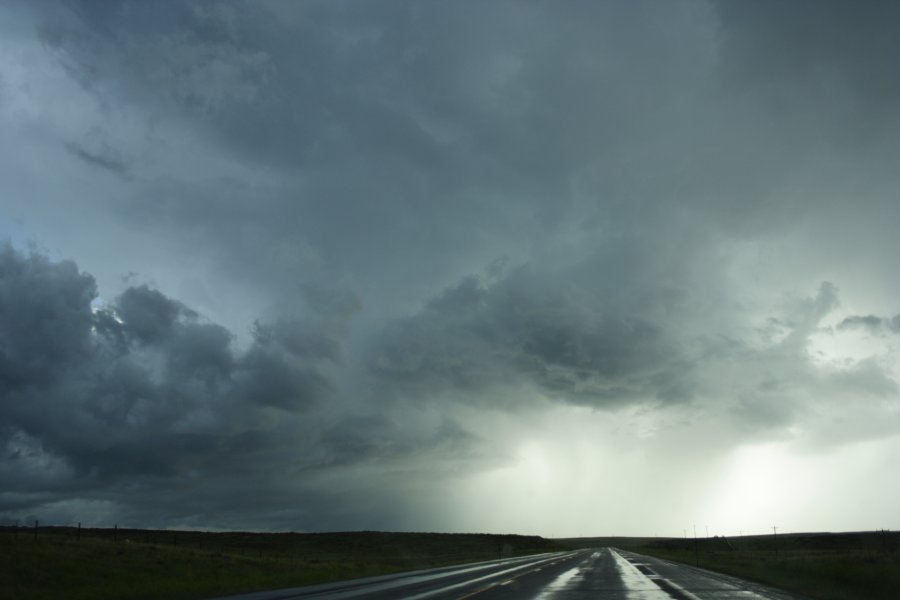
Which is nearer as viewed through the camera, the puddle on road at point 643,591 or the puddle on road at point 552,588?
the puddle on road at point 643,591

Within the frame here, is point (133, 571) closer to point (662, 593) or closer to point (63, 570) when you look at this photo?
point (63, 570)

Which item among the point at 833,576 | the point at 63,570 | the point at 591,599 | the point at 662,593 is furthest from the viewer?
the point at 63,570

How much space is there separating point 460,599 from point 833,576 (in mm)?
19827

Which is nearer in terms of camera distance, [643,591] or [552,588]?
[643,591]

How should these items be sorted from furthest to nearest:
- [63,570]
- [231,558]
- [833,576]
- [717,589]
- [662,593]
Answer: [231,558]
[63,570]
[833,576]
[717,589]
[662,593]

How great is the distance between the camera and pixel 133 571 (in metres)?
38.7

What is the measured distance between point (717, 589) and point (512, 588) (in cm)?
891

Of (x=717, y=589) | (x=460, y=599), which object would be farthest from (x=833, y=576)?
(x=460, y=599)

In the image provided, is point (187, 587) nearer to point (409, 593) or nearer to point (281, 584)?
point (281, 584)

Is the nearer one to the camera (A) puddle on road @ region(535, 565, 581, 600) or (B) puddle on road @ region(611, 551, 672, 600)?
(B) puddle on road @ region(611, 551, 672, 600)

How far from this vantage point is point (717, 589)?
94.6ft

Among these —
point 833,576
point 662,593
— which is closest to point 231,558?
point 662,593

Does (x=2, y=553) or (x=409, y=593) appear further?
(x=2, y=553)

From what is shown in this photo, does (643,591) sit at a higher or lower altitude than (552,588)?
higher
